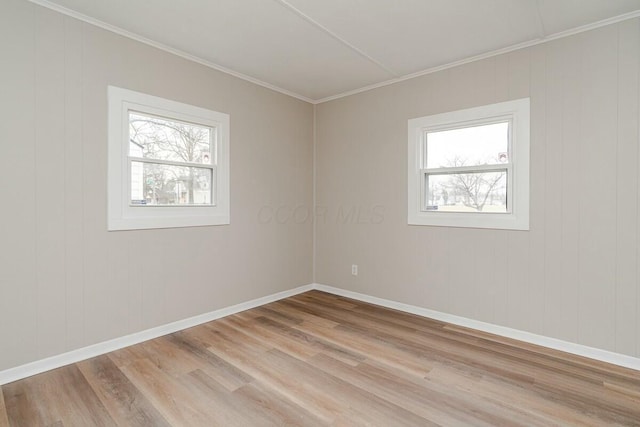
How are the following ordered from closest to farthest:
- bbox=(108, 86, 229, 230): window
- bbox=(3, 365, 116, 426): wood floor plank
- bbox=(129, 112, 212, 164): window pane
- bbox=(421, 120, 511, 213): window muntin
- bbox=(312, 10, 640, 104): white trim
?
bbox=(3, 365, 116, 426): wood floor plank → bbox=(312, 10, 640, 104): white trim → bbox=(108, 86, 229, 230): window → bbox=(129, 112, 212, 164): window pane → bbox=(421, 120, 511, 213): window muntin

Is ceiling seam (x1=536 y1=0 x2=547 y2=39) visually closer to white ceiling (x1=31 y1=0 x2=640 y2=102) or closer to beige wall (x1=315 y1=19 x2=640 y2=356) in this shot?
white ceiling (x1=31 y1=0 x2=640 y2=102)

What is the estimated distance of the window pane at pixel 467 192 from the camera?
10.4ft

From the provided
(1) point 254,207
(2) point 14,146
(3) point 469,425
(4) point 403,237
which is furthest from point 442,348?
(2) point 14,146

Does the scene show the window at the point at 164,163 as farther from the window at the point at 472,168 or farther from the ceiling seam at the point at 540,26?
the ceiling seam at the point at 540,26

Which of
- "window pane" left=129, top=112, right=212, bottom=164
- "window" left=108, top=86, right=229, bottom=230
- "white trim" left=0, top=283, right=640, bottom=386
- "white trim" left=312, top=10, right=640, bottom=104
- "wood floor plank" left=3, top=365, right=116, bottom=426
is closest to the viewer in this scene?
"wood floor plank" left=3, top=365, right=116, bottom=426

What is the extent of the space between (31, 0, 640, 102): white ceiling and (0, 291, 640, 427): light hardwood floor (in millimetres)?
2722

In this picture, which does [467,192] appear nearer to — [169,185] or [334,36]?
[334,36]

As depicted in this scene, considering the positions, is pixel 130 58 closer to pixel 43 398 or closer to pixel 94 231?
pixel 94 231

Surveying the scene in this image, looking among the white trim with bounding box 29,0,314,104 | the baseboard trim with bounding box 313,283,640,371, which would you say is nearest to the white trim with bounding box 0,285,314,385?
the baseboard trim with bounding box 313,283,640,371

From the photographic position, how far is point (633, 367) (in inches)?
97.4

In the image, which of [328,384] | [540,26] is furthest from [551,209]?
[328,384]

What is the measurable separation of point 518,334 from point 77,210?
13.0ft

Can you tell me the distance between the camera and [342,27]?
8.91ft

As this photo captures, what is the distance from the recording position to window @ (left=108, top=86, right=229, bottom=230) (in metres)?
2.77
